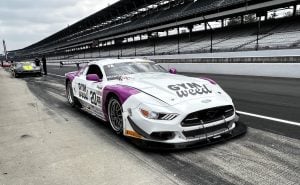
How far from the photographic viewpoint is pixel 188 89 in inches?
186

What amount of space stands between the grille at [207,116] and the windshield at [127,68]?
2.04 metres

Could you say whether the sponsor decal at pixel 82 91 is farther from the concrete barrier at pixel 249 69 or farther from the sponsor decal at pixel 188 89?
the concrete barrier at pixel 249 69

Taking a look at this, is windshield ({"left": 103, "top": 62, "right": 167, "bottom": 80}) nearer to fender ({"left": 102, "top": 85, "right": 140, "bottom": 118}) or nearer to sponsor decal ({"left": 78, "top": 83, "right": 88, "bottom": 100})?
fender ({"left": 102, "top": 85, "right": 140, "bottom": 118})

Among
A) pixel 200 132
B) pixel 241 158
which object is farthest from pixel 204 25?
pixel 241 158

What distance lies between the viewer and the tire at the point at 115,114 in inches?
201

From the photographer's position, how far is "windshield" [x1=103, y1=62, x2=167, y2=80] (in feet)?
19.6

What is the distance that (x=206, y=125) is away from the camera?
169 inches

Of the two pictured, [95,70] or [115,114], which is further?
[95,70]

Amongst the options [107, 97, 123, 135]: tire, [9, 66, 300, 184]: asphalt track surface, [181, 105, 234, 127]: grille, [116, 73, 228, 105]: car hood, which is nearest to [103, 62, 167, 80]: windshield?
[116, 73, 228, 105]: car hood

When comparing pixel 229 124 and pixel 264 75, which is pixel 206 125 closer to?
pixel 229 124

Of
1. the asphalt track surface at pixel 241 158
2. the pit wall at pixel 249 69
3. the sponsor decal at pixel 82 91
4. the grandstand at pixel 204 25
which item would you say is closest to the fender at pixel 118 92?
the asphalt track surface at pixel 241 158

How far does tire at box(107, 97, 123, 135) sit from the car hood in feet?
1.21

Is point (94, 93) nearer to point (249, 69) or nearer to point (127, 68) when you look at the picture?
point (127, 68)

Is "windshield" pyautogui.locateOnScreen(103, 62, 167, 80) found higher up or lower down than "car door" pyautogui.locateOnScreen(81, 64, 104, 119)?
higher up
